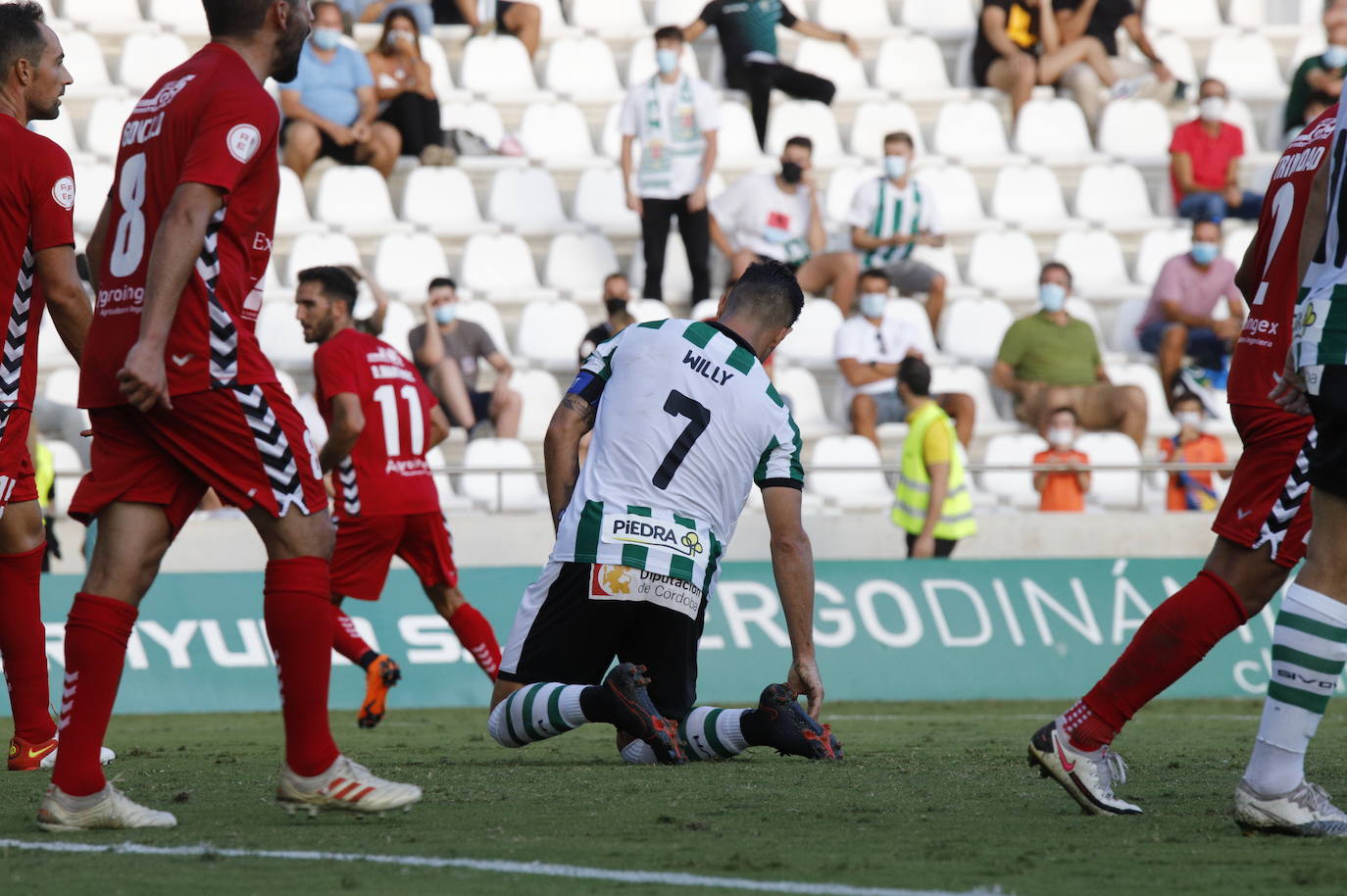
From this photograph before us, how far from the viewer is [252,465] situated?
4.21 metres

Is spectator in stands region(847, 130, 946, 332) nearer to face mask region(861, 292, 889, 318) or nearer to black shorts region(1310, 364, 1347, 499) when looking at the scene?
face mask region(861, 292, 889, 318)

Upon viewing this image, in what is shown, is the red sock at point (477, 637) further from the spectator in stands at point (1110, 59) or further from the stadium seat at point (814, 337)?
the spectator in stands at point (1110, 59)

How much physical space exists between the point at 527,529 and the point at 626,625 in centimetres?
601

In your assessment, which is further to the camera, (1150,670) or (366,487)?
(366,487)

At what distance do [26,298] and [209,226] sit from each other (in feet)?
5.55

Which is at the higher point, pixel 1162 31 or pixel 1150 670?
pixel 1162 31

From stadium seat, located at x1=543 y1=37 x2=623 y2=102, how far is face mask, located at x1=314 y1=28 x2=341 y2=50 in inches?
95.6

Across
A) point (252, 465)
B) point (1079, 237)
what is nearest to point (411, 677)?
point (252, 465)

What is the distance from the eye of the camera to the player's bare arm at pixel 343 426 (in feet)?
27.6

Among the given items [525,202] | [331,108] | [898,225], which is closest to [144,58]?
[331,108]

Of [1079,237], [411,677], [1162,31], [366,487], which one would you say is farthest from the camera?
[1162,31]

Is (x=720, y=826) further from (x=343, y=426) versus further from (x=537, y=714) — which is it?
(x=343, y=426)

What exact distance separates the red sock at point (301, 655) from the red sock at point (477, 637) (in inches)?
173

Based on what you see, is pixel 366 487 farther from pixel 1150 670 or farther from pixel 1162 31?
pixel 1162 31
